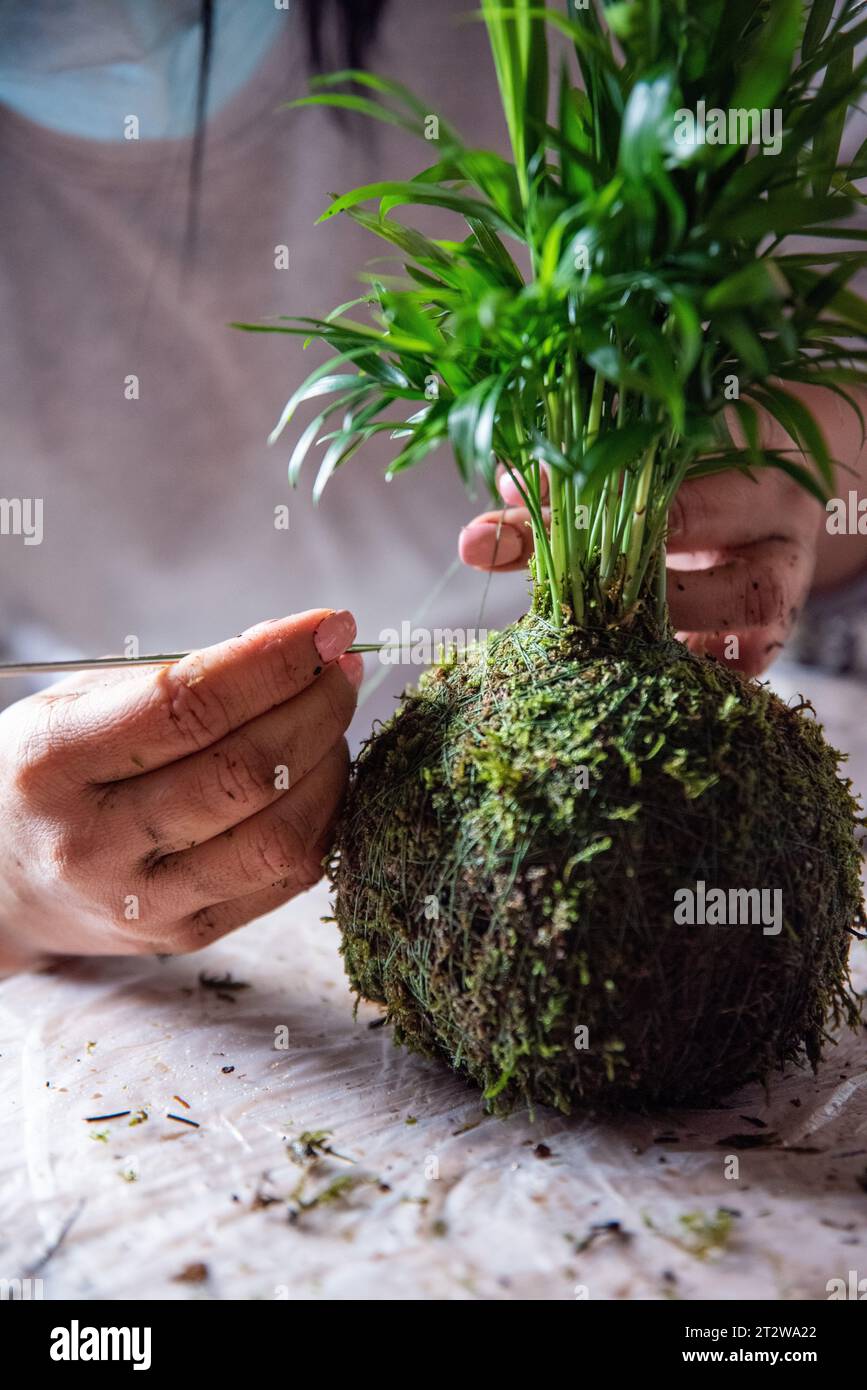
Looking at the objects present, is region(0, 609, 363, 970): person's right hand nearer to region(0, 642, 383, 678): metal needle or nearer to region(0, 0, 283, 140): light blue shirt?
region(0, 642, 383, 678): metal needle

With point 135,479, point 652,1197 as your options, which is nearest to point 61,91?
point 135,479

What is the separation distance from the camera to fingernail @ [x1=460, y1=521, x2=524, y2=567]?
3.26 feet

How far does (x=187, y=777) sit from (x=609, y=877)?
1.24ft

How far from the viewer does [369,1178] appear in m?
0.71

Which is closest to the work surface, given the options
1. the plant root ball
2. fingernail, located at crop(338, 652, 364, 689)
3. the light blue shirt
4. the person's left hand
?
the plant root ball

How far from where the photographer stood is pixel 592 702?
29.0 inches

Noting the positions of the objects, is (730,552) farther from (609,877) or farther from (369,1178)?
(369,1178)

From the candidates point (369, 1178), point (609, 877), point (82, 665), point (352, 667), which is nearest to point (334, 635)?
point (352, 667)

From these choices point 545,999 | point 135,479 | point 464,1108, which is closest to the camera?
point 545,999

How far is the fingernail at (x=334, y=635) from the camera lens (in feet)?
2.85

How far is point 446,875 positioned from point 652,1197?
258 mm

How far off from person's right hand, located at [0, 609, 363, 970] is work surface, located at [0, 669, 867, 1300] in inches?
6.1

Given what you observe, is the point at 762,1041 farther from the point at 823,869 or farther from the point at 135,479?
the point at 135,479

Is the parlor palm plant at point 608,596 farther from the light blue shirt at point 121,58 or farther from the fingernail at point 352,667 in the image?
the light blue shirt at point 121,58
